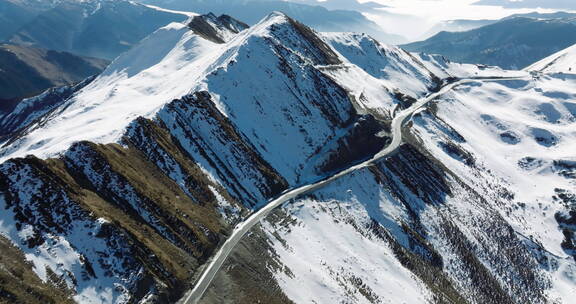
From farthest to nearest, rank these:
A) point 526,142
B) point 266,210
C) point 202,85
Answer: point 526,142 < point 202,85 < point 266,210

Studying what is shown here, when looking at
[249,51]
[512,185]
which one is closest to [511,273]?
[512,185]

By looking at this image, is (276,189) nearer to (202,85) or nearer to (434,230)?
(202,85)

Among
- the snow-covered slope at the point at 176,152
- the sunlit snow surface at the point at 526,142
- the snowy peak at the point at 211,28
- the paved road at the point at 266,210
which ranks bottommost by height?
the sunlit snow surface at the point at 526,142

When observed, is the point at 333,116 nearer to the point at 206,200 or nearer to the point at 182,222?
the point at 206,200

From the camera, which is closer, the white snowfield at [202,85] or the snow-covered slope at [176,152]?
the snow-covered slope at [176,152]

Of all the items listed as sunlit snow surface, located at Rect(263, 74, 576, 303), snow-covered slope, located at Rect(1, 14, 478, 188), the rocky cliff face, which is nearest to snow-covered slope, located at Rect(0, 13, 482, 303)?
snow-covered slope, located at Rect(1, 14, 478, 188)

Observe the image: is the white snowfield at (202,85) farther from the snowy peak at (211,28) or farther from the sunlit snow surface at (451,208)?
the sunlit snow surface at (451,208)

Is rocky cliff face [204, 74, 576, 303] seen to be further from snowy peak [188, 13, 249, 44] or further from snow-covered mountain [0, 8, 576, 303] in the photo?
snowy peak [188, 13, 249, 44]

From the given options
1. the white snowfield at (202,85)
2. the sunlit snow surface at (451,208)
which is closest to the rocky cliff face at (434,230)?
the sunlit snow surface at (451,208)

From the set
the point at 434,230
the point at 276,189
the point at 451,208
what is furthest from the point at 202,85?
the point at 451,208
